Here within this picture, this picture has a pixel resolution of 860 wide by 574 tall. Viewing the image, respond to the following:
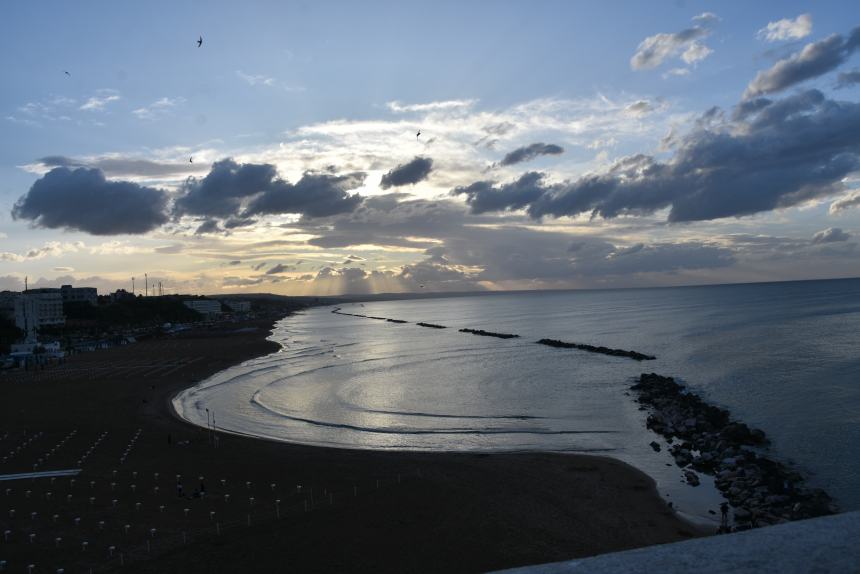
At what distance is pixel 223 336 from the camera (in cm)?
11588

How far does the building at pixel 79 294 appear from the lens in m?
167

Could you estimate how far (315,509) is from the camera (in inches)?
869

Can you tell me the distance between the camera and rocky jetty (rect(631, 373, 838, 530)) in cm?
2111

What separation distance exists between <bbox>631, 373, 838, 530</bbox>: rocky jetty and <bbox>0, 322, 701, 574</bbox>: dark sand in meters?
3.15

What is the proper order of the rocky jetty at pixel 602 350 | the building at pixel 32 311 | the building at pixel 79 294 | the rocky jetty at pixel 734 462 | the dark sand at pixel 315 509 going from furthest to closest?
the building at pixel 79 294
the building at pixel 32 311
the rocky jetty at pixel 602 350
the rocky jetty at pixel 734 462
the dark sand at pixel 315 509

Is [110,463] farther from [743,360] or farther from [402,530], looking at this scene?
[743,360]

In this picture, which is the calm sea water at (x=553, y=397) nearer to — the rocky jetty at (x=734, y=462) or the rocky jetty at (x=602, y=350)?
the rocky jetty at (x=734, y=462)

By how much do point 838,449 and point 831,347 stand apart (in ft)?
134

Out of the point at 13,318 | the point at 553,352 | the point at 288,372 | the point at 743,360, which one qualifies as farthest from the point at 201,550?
the point at 13,318

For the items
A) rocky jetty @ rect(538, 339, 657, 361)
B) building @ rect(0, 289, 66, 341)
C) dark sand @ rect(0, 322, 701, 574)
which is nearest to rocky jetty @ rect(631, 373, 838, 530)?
dark sand @ rect(0, 322, 701, 574)

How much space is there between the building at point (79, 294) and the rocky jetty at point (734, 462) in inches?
6568

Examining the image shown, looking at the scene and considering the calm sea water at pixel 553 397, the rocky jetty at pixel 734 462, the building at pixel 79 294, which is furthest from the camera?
the building at pixel 79 294

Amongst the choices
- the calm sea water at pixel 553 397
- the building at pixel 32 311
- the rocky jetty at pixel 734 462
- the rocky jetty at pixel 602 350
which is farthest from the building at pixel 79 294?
the rocky jetty at pixel 734 462

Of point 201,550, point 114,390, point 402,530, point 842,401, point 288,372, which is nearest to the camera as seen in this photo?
point 201,550
